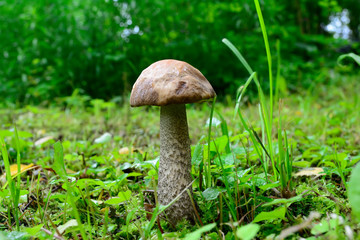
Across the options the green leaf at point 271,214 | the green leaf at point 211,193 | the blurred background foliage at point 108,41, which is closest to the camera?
the green leaf at point 271,214

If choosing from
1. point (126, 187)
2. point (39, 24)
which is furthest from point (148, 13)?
point (126, 187)

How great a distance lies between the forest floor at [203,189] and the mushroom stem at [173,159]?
0.05 meters

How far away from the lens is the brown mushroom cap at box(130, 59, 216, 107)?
3.37ft

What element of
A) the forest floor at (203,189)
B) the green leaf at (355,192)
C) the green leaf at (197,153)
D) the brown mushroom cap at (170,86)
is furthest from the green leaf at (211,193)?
the green leaf at (355,192)

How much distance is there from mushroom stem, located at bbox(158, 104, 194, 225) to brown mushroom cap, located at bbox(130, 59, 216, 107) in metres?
0.17

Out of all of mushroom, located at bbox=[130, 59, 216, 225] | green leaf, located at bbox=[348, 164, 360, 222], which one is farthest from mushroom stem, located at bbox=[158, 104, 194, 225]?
green leaf, located at bbox=[348, 164, 360, 222]

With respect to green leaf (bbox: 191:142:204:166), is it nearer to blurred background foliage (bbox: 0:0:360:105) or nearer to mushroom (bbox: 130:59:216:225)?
mushroom (bbox: 130:59:216:225)

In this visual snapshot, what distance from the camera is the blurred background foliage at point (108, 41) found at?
4328 mm

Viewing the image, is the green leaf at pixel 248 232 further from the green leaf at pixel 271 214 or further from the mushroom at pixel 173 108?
the mushroom at pixel 173 108

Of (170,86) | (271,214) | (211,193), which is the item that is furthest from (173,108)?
(271,214)

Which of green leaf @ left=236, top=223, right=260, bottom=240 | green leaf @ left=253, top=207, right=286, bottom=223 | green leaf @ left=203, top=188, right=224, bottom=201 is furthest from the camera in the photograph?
green leaf @ left=203, top=188, right=224, bottom=201

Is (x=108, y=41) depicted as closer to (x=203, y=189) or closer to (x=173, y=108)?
(x=173, y=108)

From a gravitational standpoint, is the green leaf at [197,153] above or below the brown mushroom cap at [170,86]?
below

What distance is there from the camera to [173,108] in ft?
3.99
